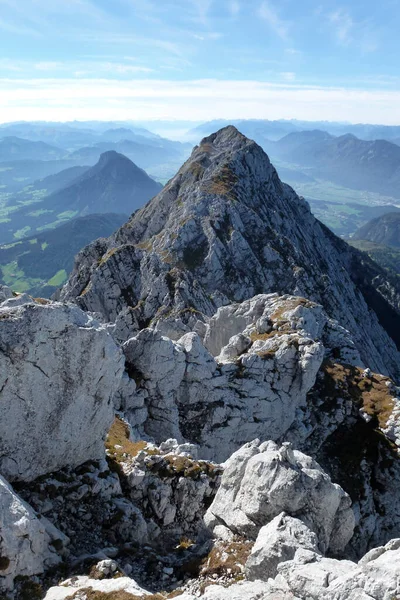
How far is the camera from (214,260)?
351 feet

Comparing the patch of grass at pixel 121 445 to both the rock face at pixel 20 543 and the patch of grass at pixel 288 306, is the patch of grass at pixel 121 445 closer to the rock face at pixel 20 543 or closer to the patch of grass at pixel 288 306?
the rock face at pixel 20 543

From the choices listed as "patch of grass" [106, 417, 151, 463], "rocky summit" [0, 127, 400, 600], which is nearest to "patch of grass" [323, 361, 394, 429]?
"rocky summit" [0, 127, 400, 600]

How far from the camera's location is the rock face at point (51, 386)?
25.7m

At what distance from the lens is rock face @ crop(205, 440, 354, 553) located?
25.1m

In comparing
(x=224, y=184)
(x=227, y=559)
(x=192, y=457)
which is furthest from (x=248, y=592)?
(x=224, y=184)

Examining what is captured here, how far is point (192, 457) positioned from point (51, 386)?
12589mm

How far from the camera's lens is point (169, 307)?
9269 cm

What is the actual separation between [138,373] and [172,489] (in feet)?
58.3

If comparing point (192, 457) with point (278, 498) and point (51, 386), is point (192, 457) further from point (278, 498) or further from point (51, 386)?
point (51, 386)

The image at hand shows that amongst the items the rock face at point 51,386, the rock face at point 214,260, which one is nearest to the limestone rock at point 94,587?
the rock face at point 51,386

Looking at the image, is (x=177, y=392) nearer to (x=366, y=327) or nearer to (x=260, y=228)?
(x=260, y=228)

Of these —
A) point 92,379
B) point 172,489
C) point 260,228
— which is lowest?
point 172,489

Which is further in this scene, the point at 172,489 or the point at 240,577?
the point at 172,489

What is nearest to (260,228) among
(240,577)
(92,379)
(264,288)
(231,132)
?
(264,288)
